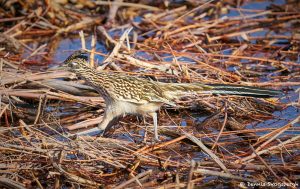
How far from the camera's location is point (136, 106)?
527 cm

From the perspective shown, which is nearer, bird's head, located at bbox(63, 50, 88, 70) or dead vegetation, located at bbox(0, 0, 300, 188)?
dead vegetation, located at bbox(0, 0, 300, 188)

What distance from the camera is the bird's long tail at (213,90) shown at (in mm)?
5305

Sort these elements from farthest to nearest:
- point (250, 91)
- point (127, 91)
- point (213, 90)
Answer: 1. point (213, 90)
2. point (250, 91)
3. point (127, 91)

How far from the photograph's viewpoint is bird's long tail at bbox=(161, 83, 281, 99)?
5.30 metres

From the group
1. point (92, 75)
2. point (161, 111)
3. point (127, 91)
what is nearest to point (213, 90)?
point (127, 91)

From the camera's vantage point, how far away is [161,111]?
20.4 ft

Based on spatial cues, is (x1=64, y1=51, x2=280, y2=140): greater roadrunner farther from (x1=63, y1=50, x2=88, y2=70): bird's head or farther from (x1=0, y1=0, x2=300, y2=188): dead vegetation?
(x1=0, y1=0, x2=300, y2=188): dead vegetation

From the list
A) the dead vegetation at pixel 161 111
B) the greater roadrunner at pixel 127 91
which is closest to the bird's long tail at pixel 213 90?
the greater roadrunner at pixel 127 91

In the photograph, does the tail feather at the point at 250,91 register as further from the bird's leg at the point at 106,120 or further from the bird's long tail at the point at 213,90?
the bird's leg at the point at 106,120

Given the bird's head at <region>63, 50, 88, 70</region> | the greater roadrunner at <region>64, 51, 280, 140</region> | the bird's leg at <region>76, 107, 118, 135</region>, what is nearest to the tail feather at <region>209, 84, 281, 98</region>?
the greater roadrunner at <region>64, 51, 280, 140</region>

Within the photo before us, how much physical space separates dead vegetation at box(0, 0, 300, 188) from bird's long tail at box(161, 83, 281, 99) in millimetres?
255

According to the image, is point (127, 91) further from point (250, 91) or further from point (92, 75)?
point (250, 91)

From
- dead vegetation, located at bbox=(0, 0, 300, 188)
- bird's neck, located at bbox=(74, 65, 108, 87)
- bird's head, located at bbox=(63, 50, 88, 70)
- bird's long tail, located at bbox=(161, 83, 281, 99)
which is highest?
bird's head, located at bbox=(63, 50, 88, 70)

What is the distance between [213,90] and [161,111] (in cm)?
92
